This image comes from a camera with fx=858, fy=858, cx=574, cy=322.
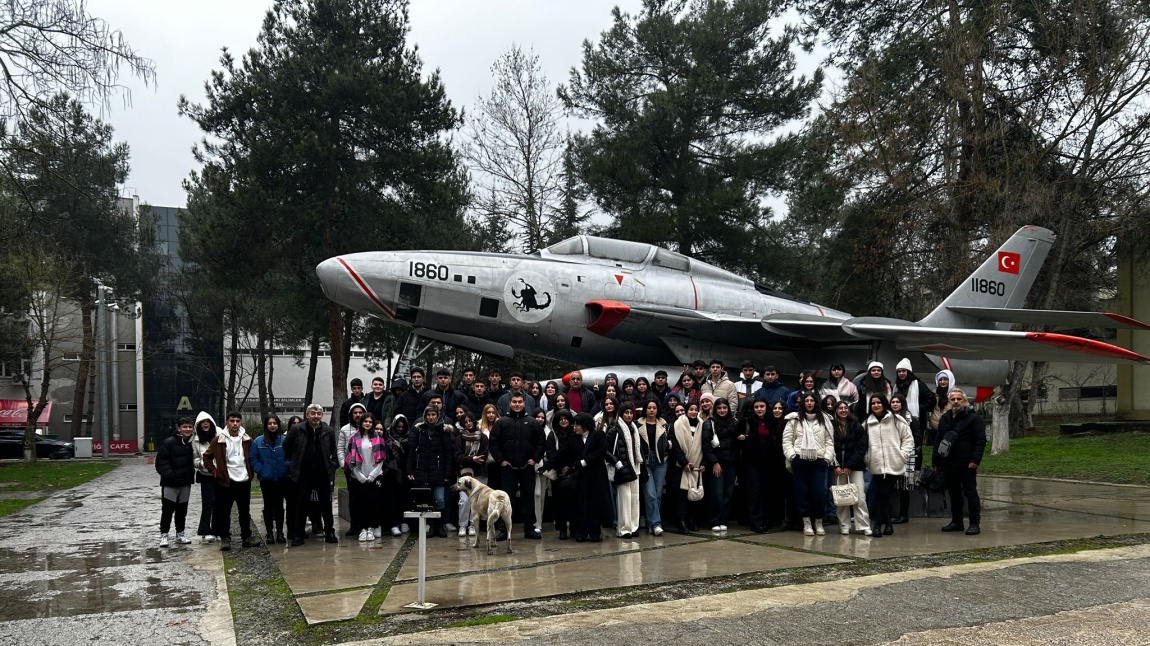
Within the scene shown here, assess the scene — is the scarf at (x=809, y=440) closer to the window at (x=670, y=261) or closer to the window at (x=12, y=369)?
the window at (x=670, y=261)

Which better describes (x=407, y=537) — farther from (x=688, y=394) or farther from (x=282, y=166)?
(x=282, y=166)

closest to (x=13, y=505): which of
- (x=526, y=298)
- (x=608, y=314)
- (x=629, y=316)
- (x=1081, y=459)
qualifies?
(x=526, y=298)

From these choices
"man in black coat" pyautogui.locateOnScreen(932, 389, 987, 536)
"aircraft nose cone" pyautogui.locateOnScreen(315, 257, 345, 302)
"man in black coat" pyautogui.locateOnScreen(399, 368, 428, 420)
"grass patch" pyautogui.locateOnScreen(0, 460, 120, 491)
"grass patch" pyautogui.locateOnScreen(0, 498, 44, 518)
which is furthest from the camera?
"grass patch" pyautogui.locateOnScreen(0, 460, 120, 491)

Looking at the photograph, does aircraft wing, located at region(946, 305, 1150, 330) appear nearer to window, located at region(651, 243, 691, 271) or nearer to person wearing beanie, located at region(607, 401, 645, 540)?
window, located at region(651, 243, 691, 271)

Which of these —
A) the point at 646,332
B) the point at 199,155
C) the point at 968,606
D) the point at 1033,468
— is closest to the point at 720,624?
the point at 968,606

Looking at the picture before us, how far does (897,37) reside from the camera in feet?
84.9

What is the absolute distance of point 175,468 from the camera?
977 centimetres

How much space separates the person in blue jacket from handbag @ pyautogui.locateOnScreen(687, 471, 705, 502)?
4580 millimetres

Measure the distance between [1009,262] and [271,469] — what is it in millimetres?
14382

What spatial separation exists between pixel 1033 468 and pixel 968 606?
13.7 meters

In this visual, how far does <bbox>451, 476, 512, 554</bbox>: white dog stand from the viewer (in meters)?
8.55

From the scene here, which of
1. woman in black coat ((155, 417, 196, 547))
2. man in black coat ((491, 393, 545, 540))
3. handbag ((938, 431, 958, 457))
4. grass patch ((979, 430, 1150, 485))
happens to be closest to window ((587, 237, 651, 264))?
man in black coat ((491, 393, 545, 540))

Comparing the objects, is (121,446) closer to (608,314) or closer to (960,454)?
(608,314)

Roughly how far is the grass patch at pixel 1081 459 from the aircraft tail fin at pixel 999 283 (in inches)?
122
